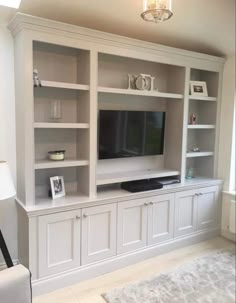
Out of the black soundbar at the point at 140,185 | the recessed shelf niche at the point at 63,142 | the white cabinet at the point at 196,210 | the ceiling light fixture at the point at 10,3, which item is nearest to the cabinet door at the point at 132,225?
the black soundbar at the point at 140,185

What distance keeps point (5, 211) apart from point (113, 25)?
217cm

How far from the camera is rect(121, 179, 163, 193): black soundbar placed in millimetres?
3062

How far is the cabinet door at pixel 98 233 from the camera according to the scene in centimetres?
273

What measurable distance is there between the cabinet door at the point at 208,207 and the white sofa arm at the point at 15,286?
2462mm

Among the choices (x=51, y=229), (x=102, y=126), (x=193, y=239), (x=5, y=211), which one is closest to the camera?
(x=51, y=229)

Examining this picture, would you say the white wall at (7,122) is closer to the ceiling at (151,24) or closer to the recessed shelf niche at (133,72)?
the ceiling at (151,24)

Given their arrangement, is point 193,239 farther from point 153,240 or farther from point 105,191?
point 105,191

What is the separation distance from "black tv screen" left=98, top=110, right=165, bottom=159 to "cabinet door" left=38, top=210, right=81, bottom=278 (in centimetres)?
81

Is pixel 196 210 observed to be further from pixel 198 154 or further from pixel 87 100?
pixel 87 100

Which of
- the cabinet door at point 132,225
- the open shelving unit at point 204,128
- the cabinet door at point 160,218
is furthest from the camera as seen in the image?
the open shelving unit at point 204,128

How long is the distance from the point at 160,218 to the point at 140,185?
49 cm

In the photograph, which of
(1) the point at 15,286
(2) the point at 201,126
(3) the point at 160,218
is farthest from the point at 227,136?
(1) the point at 15,286

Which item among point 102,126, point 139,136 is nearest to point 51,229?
point 102,126

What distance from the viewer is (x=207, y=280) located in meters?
2.77
